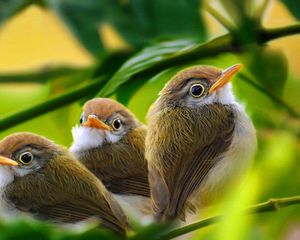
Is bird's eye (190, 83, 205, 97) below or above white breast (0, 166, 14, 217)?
above

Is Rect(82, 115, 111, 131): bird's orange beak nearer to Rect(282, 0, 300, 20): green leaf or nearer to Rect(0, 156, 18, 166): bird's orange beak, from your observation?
Rect(0, 156, 18, 166): bird's orange beak

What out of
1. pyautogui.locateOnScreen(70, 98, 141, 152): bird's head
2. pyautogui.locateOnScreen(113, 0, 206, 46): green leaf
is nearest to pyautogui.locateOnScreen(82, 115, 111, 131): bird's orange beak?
pyautogui.locateOnScreen(70, 98, 141, 152): bird's head

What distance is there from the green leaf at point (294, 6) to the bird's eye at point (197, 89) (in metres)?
0.11

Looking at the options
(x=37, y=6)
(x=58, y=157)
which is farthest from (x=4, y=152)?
(x=37, y=6)

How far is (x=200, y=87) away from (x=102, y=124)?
0.06 meters

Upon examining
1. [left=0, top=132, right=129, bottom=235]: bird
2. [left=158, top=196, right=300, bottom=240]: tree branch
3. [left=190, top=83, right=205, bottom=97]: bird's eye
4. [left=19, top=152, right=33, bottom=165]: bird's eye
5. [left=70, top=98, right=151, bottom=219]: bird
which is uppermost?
[left=190, top=83, right=205, bottom=97]: bird's eye

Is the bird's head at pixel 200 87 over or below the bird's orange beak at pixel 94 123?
over

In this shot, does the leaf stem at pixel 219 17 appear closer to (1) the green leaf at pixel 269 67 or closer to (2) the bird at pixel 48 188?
(1) the green leaf at pixel 269 67

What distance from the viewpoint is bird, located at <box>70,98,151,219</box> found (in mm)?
391

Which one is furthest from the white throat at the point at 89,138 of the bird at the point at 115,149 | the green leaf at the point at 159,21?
the green leaf at the point at 159,21

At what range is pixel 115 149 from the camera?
40 centimetres

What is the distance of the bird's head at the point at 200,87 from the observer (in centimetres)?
39

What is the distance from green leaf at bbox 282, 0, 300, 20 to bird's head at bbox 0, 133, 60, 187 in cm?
18

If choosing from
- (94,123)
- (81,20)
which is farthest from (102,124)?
(81,20)
